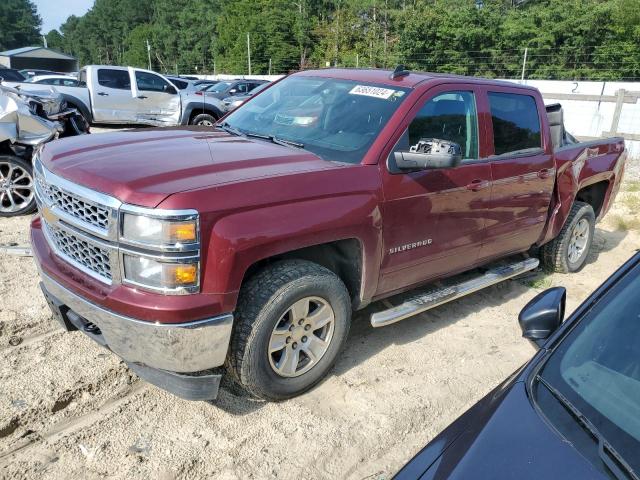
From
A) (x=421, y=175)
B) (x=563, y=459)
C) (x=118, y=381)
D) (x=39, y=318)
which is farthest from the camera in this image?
(x=39, y=318)

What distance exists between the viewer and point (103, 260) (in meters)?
2.82

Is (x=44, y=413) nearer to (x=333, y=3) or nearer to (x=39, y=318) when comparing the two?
(x=39, y=318)

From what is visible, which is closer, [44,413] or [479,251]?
[44,413]

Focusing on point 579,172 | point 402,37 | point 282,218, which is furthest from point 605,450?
point 402,37

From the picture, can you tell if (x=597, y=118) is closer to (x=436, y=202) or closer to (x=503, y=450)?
(x=436, y=202)

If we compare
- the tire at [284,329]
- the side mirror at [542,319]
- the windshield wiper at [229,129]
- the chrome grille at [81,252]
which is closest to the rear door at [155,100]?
the windshield wiper at [229,129]

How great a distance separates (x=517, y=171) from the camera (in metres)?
4.47

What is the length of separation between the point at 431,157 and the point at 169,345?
1.87 meters

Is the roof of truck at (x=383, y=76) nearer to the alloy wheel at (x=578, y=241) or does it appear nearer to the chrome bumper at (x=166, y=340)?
the alloy wheel at (x=578, y=241)

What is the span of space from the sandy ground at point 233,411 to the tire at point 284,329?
20 centimetres

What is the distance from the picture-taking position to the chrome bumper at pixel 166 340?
8.77ft

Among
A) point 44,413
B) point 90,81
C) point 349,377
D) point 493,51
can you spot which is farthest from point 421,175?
point 493,51

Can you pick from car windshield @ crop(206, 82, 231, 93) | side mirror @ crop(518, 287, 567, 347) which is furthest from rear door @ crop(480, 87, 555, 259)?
car windshield @ crop(206, 82, 231, 93)

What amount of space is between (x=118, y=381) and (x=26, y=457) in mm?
709
